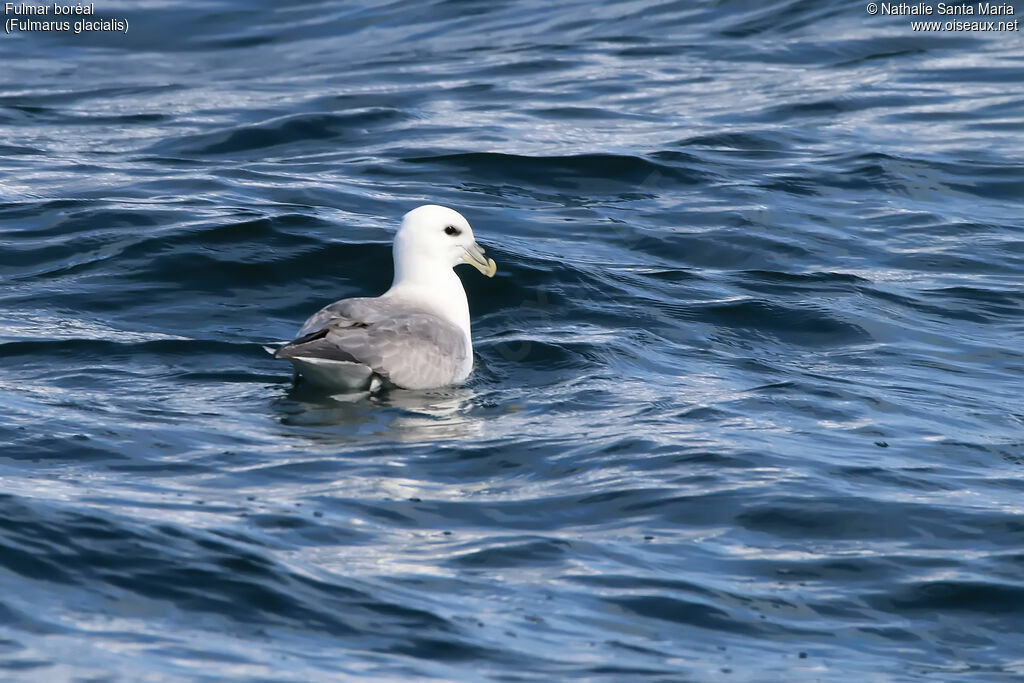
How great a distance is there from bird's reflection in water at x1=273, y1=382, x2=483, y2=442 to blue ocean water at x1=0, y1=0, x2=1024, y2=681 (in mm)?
33

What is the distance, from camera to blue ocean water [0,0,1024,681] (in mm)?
5406

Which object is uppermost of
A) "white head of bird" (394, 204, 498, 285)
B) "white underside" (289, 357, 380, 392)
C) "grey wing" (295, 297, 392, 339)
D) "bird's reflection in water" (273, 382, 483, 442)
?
"white head of bird" (394, 204, 498, 285)

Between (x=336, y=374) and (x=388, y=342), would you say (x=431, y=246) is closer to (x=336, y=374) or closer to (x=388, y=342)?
(x=388, y=342)

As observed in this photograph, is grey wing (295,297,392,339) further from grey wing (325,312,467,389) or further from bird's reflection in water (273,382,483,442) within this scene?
bird's reflection in water (273,382,483,442)

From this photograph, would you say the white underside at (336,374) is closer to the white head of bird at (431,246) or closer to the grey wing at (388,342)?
the grey wing at (388,342)

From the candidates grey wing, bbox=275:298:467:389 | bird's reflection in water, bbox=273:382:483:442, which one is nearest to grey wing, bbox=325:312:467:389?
grey wing, bbox=275:298:467:389

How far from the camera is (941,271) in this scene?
37.6 feet

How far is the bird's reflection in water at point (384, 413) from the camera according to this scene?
752cm

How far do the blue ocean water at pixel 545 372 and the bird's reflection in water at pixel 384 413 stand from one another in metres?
0.03

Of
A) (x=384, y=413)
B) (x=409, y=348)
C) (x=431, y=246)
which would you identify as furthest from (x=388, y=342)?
(x=431, y=246)

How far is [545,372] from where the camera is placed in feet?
29.1

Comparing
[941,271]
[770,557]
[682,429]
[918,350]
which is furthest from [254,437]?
[941,271]

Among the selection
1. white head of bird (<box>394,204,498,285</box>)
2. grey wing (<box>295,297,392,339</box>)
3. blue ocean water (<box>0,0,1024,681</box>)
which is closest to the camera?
blue ocean water (<box>0,0,1024,681</box>)

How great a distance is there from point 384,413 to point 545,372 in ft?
4.28
